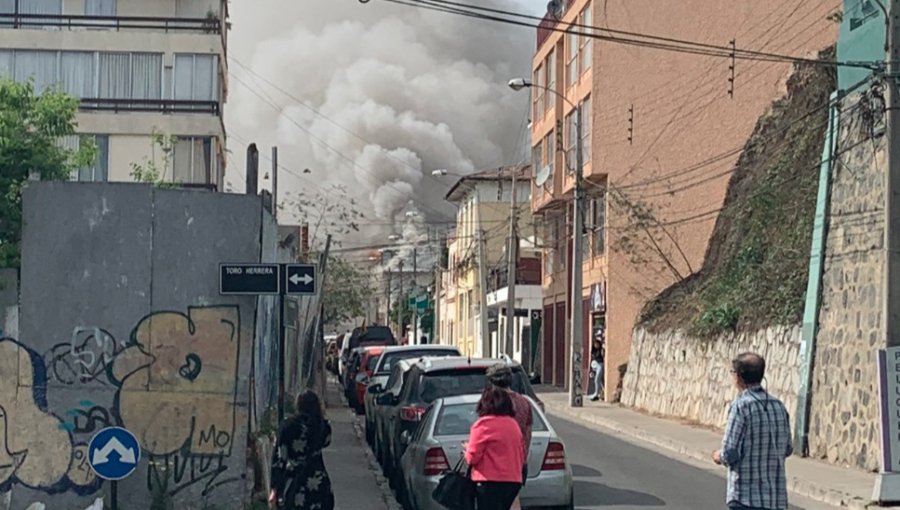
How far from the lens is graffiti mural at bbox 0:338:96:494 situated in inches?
482

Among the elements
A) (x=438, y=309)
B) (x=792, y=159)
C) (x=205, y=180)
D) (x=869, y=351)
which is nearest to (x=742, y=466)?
(x=869, y=351)

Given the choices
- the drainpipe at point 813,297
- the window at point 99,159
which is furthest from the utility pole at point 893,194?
the window at point 99,159

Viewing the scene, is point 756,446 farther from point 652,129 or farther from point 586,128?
point 586,128

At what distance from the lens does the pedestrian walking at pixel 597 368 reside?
125ft

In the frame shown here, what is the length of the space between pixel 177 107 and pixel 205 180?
2491 millimetres

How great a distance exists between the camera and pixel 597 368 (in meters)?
38.1

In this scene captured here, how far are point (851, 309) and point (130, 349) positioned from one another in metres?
11.8

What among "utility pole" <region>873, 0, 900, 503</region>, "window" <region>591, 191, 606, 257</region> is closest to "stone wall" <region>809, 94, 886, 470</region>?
"utility pole" <region>873, 0, 900, 503</region>

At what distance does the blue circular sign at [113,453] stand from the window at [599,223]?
29983mm

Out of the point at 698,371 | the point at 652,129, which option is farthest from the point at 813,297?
the point at 652,129

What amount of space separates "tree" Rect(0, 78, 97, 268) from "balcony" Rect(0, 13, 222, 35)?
64.1 ft

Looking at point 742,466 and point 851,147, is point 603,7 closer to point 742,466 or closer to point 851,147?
point 851,147

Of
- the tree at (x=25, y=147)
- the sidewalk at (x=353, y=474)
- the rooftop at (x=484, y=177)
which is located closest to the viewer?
the sidewalk at (x=353, y=474)

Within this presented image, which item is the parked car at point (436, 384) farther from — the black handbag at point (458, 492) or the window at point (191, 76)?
the window at point (191, 76)
